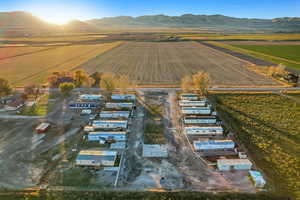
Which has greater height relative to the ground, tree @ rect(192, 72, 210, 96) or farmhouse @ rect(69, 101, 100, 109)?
tree @ rect(192, 72, 210, 96)

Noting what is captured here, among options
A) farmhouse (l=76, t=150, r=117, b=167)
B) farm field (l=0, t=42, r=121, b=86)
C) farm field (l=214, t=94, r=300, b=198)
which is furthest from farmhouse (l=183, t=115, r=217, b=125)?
farm field (l=0, t=42, r=121, b=86)

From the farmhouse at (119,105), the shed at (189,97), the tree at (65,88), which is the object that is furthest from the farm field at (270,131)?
the tree at (65,88)

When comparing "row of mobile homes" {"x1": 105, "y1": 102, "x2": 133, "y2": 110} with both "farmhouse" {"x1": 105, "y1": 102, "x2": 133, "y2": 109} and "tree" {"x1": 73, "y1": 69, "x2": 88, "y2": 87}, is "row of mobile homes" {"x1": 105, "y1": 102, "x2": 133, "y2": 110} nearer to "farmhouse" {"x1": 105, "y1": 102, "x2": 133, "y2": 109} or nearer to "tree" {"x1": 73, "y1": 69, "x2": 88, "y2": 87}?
"farmhouse" {"x1": 105, "y1": 102, "x2": 133, "y2": 109}

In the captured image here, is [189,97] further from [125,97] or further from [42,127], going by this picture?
[42,127]

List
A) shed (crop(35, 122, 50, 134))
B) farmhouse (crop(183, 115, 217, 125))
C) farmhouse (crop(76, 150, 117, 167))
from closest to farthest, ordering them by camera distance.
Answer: farmhouse (crop(76, 150, 117, 167)) < shed (crop(35, 122, 50, 134)) < farmhouse (crop(183, 115, 217, 125))

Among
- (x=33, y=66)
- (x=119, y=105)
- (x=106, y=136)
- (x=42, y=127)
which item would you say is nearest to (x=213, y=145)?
(x=106, y=136)
